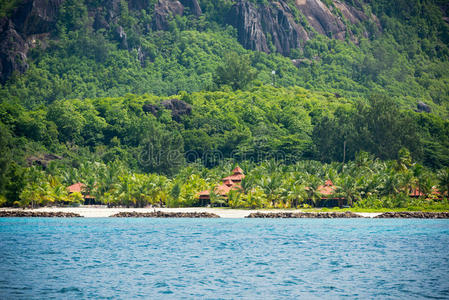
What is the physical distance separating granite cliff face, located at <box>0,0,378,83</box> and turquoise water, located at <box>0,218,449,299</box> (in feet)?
311

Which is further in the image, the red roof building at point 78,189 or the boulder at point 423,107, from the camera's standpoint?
the boulder at point 423,107

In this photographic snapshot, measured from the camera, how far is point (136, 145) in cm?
8781

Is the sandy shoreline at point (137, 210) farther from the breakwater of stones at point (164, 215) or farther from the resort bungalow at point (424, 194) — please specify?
the resort bungalow at point (424, 194)

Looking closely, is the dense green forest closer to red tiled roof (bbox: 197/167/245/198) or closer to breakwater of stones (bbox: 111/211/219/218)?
red tiled roof (bbox: 197/167/245/198)

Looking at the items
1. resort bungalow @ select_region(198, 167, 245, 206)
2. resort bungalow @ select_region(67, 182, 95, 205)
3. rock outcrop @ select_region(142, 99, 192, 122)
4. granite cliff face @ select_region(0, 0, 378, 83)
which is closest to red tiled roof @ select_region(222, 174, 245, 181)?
resort bungalow @ select_region(198, 167, 245, 206)

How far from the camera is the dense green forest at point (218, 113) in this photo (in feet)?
183

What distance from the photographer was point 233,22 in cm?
15250

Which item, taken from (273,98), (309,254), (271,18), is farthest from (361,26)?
(309,254)

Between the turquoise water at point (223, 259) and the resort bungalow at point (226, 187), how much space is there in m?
10.1

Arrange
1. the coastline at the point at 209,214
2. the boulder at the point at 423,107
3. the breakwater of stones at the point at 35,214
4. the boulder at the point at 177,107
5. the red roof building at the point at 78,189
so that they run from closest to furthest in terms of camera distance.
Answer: the breakwater of stones at the point at 35,214 < the coastline at the point at 209,214 < the red roof building at the point at 78,189 < the boulder at the point at 177,107 < the boulder at the point at 423,107

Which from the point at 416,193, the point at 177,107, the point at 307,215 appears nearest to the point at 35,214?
the point at 307,215

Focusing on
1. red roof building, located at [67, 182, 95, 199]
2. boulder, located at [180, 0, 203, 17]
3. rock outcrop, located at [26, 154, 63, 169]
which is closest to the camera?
red roof building, located at [67, 182, 95, 199]

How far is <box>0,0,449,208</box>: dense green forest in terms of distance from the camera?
183 ft

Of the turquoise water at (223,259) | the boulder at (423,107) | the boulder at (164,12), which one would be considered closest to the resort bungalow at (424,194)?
the turquoise water at (223,259)
